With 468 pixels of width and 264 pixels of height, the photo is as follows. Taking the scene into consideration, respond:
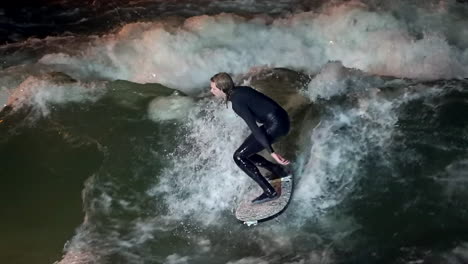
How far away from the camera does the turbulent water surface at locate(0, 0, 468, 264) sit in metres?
7.28

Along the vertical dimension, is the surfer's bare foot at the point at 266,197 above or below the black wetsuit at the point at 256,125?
below

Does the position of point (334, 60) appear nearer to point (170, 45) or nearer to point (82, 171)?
point (170, 45)

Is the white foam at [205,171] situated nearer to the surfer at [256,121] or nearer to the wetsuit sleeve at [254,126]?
the surfer at [256,121]

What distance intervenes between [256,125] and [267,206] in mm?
1362

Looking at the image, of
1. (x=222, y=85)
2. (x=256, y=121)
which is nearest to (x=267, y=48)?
(x=256, y=121)

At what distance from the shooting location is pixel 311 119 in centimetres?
886

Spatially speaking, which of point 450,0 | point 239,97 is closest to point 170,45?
point 239,97

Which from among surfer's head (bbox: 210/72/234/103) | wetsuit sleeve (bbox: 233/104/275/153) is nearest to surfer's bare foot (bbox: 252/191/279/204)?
wetsuit sleeve (bbox: 233/104/275/153)

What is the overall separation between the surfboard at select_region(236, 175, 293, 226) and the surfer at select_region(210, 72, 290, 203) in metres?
0.09

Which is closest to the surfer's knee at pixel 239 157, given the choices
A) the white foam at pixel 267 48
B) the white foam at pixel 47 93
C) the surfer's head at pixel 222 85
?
the surfer's head at pixel 222 85

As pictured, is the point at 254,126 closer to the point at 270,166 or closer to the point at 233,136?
the point at 270,166

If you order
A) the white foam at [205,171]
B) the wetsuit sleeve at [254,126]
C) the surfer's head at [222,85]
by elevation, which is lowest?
the white foam at [205,171]

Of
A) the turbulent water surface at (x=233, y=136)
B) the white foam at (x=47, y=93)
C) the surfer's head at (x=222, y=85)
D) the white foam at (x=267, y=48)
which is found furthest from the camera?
the white foam at (x=47, y=93)

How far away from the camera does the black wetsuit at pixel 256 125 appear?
677cm
